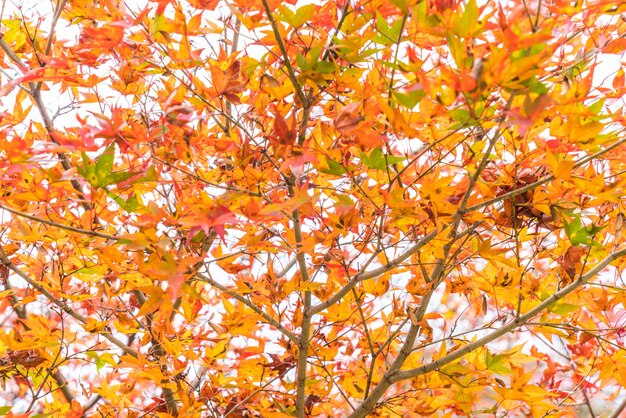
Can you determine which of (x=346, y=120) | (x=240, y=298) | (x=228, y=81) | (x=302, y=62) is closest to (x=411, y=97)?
(x=346, y=120)

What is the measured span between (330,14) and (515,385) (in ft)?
2.65

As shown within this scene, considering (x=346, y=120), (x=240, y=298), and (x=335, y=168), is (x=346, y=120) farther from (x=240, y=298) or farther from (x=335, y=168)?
(x=240, y=298)

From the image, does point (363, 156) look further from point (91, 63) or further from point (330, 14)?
point (91, 63)

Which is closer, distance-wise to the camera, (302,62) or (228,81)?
(302,62)

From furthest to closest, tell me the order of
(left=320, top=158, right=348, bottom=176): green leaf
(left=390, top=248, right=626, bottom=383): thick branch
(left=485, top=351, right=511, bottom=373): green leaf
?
(left=485, top=351, right=511, bottom=373): green leaf → (left=390, top=248, right=626, bottom=383): thick branch → (left=320, top=158, right=348, bottom=176): green leaf

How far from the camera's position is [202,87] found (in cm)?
120

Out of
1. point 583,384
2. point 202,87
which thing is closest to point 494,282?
point 583,384

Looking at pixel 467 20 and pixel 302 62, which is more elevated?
pixel 302 62

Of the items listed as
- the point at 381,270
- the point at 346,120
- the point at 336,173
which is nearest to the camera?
the point at 346,120

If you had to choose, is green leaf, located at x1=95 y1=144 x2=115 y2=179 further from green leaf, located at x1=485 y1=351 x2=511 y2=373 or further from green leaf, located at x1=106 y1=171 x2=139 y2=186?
green leaf, located at x1=485 y1=351 x2=511 y2=373

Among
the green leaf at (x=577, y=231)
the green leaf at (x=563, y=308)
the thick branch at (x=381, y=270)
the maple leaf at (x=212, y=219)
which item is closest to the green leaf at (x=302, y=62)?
the maple leaf at (x=212, y=219)

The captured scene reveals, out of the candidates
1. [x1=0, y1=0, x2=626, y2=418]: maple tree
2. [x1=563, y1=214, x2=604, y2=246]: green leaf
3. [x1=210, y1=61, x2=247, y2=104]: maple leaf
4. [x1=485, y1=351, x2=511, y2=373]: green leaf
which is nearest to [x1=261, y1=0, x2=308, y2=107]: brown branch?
[x1=0, y1=0, x2=626, y2=418]: maple tree

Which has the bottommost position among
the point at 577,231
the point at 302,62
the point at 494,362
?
the point at 494,362

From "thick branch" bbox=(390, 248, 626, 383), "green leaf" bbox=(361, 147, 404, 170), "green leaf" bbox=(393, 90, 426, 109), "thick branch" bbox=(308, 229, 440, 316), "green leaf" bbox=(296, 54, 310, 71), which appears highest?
"green leaf" bbox=(296, 54, 310, 71)
